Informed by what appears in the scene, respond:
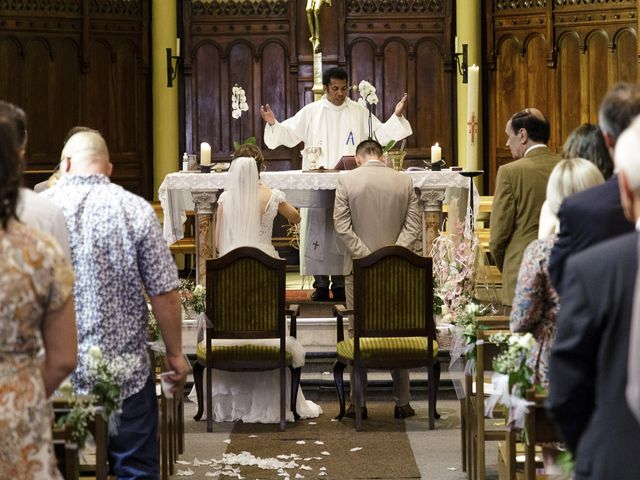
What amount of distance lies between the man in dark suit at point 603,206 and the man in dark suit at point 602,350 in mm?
1052

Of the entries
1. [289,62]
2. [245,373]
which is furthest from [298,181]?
[289,62]

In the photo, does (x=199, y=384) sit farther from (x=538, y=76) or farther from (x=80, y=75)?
(x=538, y=76)

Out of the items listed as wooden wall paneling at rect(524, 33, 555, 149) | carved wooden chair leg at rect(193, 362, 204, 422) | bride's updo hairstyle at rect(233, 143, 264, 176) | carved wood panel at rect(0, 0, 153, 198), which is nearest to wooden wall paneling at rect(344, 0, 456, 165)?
wooden wall paneling at rect(524, 33, 555, 149)

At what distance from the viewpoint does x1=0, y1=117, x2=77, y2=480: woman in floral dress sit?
3.09 m

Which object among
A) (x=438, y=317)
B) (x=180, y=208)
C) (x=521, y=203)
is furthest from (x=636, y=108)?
(x=180, y=208)

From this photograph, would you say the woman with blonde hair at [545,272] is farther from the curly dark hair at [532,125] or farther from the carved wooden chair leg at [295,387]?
the carved wooden chair leg at [295,387]

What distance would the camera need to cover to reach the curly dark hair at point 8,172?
308 cm

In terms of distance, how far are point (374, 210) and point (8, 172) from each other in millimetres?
5493

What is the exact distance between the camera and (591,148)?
4668mm

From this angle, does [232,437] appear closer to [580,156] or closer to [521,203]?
[521,203]

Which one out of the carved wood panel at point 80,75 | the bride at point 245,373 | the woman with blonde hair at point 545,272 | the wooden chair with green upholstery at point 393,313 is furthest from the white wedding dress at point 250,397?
the carved wood panel at point 80,75

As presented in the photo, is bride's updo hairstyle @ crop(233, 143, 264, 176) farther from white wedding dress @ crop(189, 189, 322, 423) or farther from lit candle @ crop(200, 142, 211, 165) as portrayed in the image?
lit candle @ crop(200, 142, 211, 165)

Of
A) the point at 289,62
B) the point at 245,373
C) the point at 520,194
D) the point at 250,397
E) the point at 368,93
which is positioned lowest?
the point at 250,397

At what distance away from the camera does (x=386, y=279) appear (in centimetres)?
748
